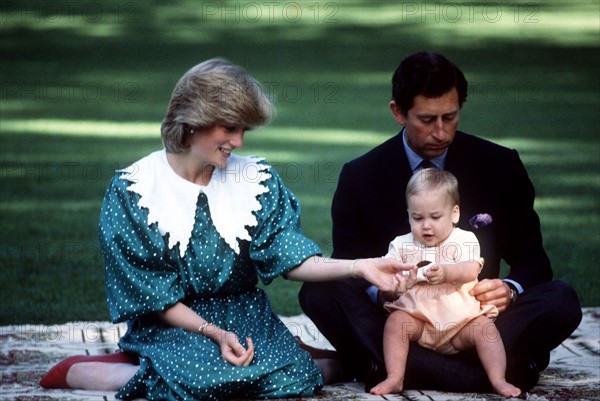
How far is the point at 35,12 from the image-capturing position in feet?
55.5

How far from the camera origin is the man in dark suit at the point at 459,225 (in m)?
4.53

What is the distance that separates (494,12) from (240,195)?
12.6 metres

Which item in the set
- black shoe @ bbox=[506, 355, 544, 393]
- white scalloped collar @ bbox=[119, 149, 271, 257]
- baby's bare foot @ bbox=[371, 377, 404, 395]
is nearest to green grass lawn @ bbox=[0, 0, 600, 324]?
white scalloped collar @ bbox=[119, 149, 271, 257]

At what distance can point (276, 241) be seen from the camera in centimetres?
457

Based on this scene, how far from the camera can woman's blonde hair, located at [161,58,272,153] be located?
14.3 ft

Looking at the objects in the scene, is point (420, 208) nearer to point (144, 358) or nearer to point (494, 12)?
point (144, 358)

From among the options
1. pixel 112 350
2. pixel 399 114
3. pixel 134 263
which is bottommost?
pixel 112 350

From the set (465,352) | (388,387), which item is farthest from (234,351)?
(465,352)

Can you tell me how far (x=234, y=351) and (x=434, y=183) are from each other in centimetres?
88

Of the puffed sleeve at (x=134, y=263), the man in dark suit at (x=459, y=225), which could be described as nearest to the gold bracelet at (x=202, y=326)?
the puffed sleeve at (x=134, y=263)

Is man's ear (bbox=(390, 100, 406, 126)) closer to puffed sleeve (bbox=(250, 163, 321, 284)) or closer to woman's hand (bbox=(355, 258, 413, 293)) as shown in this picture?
puffed sleeve (bbox=(250, 163, 321, 284))

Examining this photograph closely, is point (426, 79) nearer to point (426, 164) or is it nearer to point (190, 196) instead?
point (426, 164)

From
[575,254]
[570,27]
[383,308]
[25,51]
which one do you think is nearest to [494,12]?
[570,27]

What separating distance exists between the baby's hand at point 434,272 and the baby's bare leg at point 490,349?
22 cm
